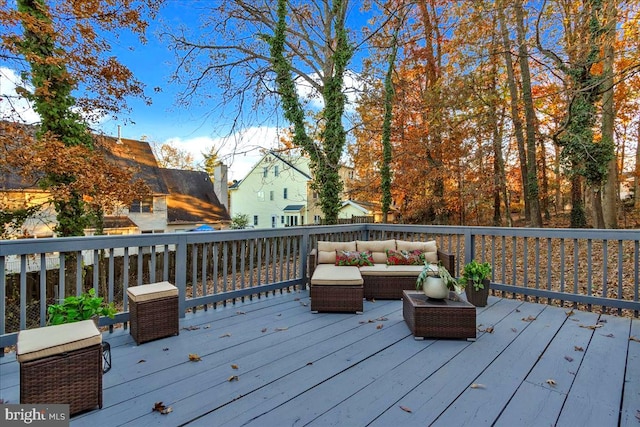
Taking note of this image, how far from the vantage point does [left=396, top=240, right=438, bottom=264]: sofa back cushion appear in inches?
172

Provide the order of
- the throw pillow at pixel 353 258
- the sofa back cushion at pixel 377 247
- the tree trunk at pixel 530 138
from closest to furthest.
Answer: the throw pillow at pixel 353 258 < the sofa back cushion at pixel 377 247 < the tree trunk at pixel 530 138

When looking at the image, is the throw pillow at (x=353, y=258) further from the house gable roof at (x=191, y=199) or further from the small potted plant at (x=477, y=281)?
the house gable roof at (x=191, y=199)

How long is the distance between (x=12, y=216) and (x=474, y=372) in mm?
8371

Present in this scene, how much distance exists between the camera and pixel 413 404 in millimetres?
1923

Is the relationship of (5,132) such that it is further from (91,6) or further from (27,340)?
(27,340)

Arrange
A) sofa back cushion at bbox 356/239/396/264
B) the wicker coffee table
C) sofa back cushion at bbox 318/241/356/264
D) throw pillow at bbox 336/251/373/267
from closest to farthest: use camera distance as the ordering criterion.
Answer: the wicker coffee table < throw pillow at bbox 336/251/373/267 < sofa back cushion at bbox 318/241/356/264 < sofa back cushion at bbox 356/239/396/264

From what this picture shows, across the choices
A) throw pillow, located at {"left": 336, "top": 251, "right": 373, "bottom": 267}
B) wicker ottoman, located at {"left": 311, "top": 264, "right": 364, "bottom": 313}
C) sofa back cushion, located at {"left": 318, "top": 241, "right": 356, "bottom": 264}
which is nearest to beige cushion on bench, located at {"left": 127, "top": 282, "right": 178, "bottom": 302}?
wicker ottoman, located at {"left": 311, "top": 264, "right": 364, "bottom": 313}

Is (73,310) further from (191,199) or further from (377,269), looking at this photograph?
(191,199)

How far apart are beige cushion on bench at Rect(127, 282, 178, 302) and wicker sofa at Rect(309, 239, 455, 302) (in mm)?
1424

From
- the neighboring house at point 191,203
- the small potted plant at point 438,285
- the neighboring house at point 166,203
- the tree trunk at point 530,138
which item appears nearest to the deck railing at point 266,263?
the small potted plant at point 438,285

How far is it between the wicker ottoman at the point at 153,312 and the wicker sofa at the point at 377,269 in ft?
4.62

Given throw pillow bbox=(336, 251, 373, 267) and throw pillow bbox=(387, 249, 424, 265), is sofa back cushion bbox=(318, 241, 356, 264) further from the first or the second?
throw pillow bbox=(387, 249, 424, 265)

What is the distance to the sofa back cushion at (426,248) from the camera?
437cm

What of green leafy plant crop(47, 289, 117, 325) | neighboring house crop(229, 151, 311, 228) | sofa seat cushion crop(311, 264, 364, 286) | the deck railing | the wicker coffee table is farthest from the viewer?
neighboring house crop(229, 151, 311, 228)
